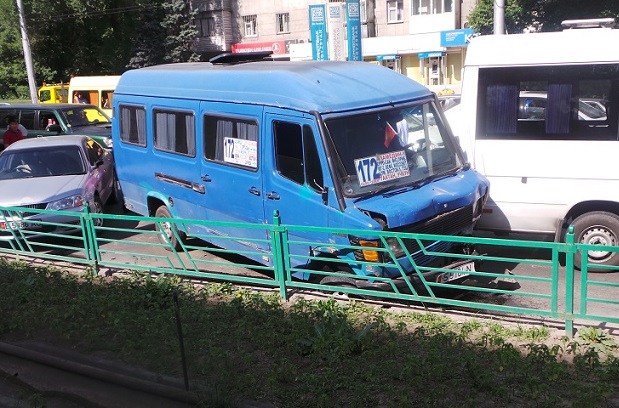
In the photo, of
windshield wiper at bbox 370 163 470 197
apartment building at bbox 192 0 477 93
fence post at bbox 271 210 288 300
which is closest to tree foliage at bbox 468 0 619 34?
→ apartment building at bbox 192 0 477 93

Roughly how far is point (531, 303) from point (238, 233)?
3456mm

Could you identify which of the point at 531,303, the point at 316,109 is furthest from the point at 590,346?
the point at 316,109

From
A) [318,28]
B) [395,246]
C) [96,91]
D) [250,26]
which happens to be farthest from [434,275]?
[250,26]

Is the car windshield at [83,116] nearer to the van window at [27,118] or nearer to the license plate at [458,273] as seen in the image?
the van window at [27,118]

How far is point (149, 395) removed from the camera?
16.9 feet

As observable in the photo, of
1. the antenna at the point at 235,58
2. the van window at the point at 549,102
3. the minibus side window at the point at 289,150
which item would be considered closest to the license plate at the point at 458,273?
the minibus side window at the point at 289,150

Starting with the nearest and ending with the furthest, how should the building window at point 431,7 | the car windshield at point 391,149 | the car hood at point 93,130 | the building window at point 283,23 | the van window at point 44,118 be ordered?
the car windshield at point 391,149, the car hood at point 93,130, the van window at point 44,118, the building window at point 431,7, the building window at point 283,23

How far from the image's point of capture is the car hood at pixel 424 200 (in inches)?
242

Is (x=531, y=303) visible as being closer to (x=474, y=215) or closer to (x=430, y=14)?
(x=474, y=215)

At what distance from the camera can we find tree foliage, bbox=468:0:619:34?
83.1ft

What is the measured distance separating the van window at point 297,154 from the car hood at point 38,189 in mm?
4554

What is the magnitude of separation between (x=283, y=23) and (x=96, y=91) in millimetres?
21990

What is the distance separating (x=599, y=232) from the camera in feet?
24.6

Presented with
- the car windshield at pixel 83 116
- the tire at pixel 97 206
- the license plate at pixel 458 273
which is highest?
the car windshield at pixel 83 116
